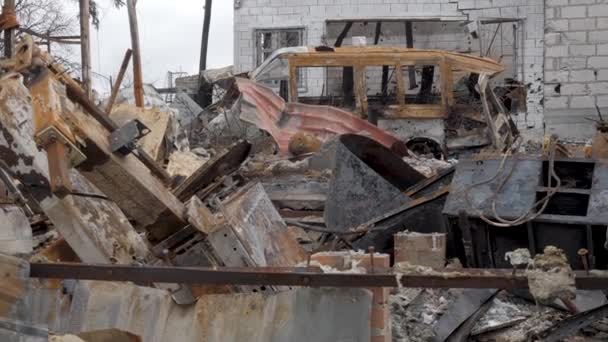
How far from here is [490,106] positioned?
13.5 m

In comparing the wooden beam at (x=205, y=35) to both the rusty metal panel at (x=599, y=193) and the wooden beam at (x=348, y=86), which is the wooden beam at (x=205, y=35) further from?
the rusty metal panel at (x=599, y=193)

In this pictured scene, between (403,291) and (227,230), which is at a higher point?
(227,230)

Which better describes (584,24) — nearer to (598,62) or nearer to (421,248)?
(598,62)

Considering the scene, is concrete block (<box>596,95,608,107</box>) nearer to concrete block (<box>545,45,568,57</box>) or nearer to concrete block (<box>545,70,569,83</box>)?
concrete block (<box>545,70,569,83</box>)

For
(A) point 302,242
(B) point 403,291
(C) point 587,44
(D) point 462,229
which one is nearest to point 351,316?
(B) point 403,291

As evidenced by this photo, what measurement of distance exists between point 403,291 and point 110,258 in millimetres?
2504

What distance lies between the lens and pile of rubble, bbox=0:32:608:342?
3217mm

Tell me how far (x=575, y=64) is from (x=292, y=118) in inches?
286

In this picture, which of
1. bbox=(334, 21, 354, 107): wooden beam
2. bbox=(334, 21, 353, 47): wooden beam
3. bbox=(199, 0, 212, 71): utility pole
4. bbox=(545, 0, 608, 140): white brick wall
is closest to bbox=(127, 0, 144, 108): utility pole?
bbox=(334, 21, 354, 107): wooden beam

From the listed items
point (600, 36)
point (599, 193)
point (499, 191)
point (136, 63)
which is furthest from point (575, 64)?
point (599, 193)

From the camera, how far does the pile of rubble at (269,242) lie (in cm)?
322

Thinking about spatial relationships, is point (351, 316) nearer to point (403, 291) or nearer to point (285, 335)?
point (285, 335)

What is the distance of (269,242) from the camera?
571 centimetres

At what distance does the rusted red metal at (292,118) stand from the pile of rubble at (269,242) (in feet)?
13.3
